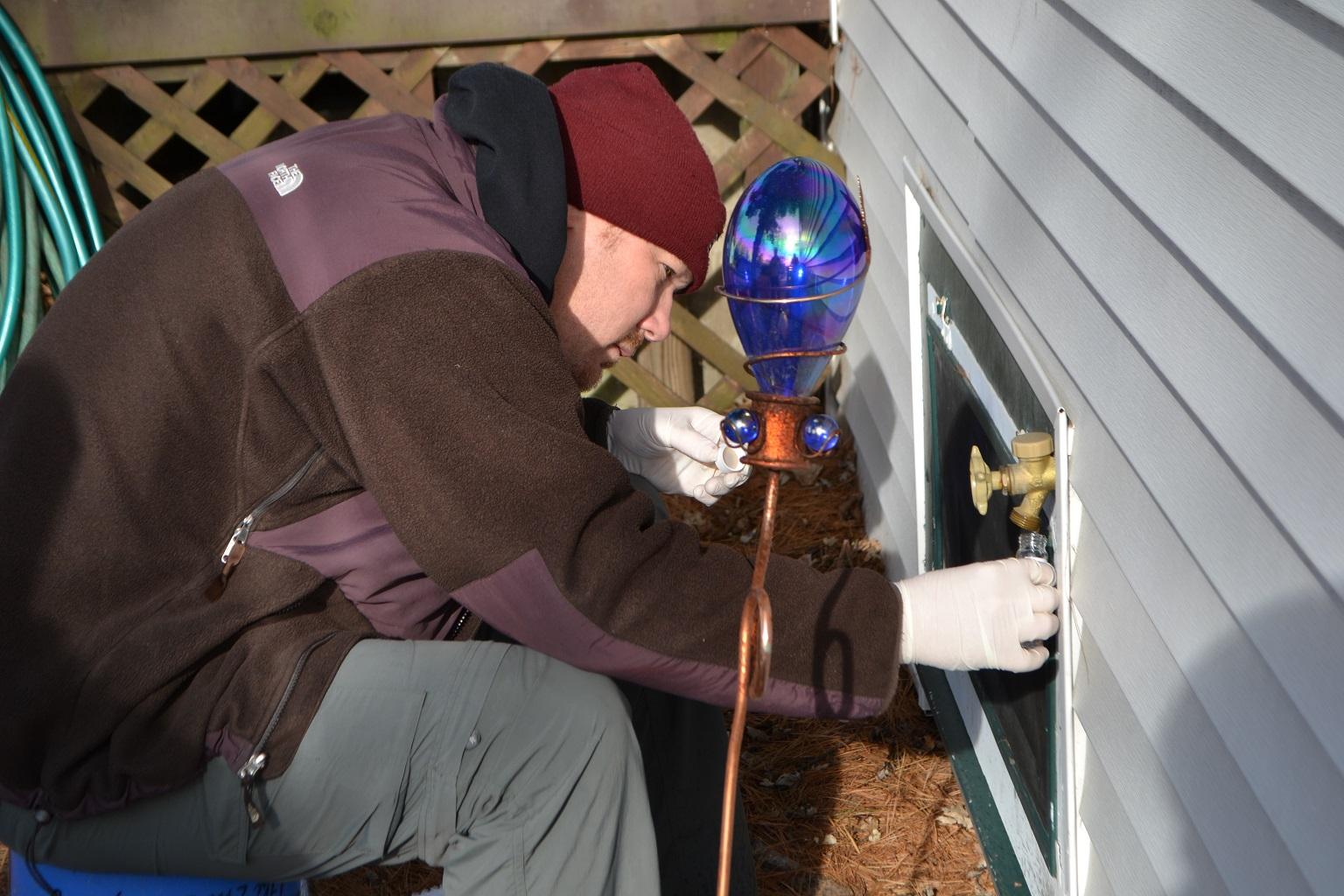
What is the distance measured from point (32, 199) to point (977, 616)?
3.45 m

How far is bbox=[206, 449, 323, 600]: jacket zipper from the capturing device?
1.72 metres

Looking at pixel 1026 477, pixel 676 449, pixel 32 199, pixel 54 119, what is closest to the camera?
pixel 1026 477

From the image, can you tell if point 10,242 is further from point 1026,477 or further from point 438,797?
point 1026,477

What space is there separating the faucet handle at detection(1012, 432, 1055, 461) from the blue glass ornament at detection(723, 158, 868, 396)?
13.5 inches

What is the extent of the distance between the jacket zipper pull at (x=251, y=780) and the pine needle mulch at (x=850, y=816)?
3.39 feet

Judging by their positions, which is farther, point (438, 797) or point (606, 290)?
point (606, 290)

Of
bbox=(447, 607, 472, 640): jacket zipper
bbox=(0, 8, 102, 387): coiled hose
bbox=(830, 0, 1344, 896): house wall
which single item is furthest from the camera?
bbox=(0, 8, 102, 387): coiled hose

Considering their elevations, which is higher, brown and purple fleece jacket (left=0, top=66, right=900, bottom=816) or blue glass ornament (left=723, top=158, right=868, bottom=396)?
blue glass ornament (left=723, top=158, right=868, bottom=396)

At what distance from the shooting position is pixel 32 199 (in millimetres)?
3992

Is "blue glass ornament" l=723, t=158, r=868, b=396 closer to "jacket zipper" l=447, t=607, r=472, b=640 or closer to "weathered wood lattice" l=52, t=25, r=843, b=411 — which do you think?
"jacket zipper" l=447, t=607, r=472, b=640

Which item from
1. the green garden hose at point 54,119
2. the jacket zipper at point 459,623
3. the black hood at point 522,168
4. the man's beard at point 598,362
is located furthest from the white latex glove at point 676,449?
the green garden hose at point 54,119

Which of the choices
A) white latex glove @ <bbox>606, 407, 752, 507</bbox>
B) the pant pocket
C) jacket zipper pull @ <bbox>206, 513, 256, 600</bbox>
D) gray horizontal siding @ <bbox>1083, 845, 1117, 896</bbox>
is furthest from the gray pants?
white latex glove @ <bbox>606, 407, 752, 507</bbox>

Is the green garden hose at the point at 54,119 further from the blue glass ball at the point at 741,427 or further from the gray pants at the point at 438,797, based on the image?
the blue glass ball at the point at 741,427

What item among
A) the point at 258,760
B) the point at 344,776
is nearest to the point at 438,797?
the point at 344,776
